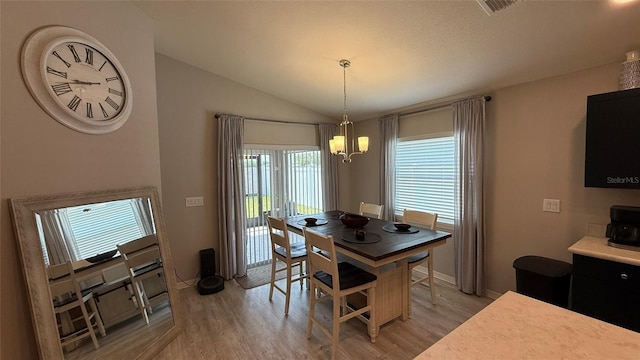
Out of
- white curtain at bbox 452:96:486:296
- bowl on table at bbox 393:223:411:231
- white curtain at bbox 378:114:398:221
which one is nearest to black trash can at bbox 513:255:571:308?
white curtain at bbox 452:96:486:296

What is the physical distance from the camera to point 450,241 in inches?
133

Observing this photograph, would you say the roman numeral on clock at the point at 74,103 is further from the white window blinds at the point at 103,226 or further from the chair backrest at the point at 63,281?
the chair backrest at the point at 63,281

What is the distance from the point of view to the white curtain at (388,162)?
3969 millimetres

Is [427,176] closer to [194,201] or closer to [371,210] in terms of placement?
[371,210]

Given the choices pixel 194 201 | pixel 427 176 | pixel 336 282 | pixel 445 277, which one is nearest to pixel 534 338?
pixel 336 282

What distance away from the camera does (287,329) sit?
2.48 metres

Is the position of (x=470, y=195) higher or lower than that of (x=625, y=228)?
higher

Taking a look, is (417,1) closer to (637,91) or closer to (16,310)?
(637,91)

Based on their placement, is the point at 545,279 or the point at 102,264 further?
the point at 545,279

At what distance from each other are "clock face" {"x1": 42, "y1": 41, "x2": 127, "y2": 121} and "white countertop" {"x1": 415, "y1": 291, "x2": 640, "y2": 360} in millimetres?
2385

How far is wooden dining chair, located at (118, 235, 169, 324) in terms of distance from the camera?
6.69ft

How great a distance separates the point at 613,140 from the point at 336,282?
7.72 ft

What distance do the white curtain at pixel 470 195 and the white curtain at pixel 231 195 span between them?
111 inches

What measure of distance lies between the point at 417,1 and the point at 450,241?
2.77 metres
